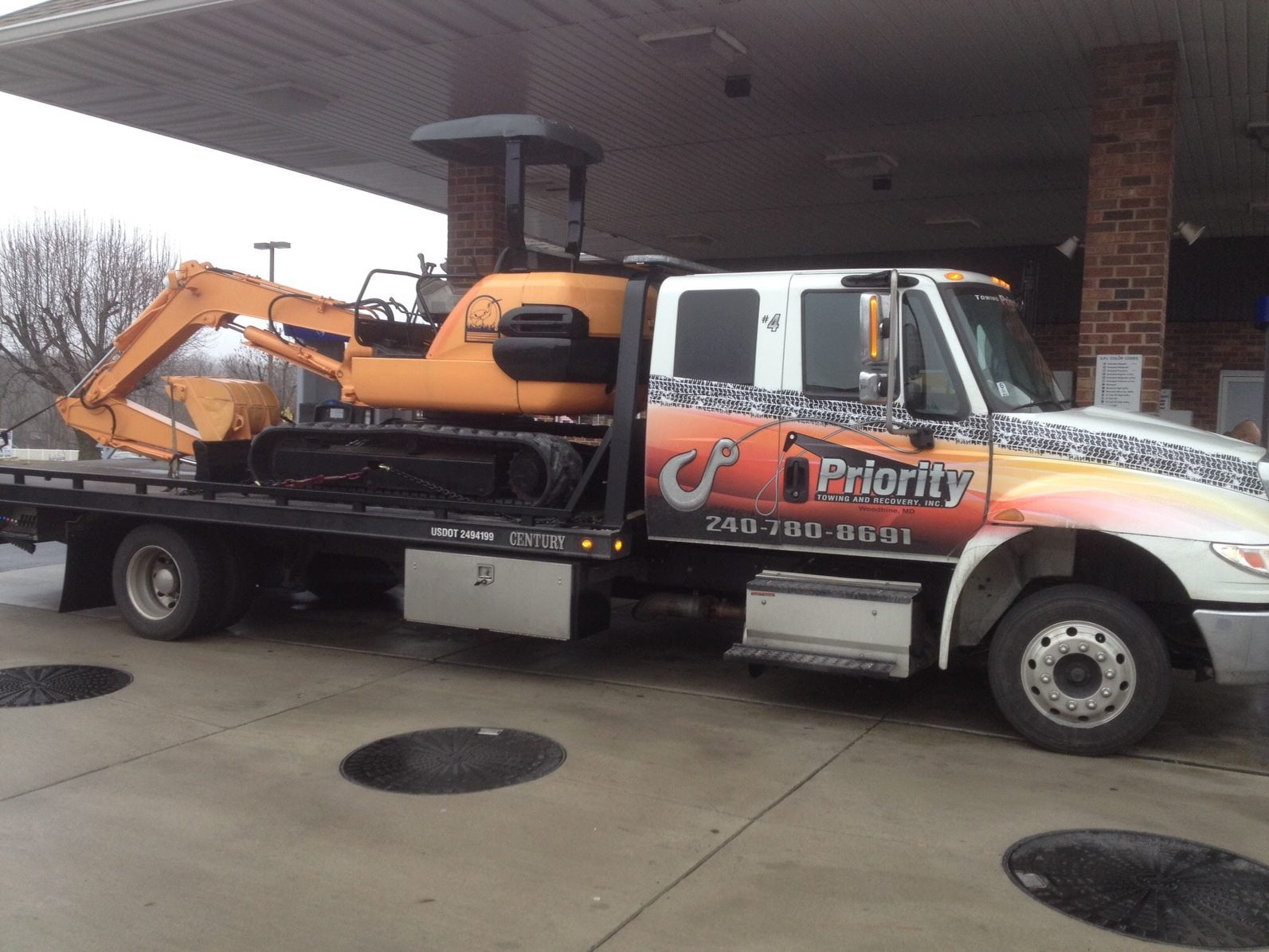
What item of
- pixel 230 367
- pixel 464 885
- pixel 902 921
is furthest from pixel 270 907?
pixel 230 367

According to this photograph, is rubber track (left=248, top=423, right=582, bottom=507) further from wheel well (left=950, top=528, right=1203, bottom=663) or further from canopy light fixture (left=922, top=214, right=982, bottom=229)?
canopy light fixture (left=922, top=214, right=982, bottom=229)

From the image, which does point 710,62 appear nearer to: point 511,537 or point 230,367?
point 511,537

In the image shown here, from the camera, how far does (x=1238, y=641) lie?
5.88 meters

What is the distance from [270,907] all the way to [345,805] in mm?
1096

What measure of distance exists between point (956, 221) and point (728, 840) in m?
13.1

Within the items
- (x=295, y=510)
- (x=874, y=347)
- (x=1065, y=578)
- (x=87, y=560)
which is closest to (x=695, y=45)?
(x=874, y=347)

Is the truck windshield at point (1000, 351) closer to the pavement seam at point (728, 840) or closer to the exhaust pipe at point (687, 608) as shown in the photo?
the pavement seam at point (728, 840)

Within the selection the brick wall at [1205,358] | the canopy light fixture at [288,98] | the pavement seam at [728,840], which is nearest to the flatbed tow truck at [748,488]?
the pavement seam at [728,840]

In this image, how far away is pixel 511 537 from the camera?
7.45 m

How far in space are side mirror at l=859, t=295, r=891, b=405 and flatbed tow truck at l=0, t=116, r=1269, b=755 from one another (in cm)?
2

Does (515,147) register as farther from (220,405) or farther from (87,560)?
(87,560)

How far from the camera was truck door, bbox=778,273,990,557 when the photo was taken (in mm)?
6465

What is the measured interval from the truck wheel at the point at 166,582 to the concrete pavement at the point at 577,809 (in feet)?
1.48

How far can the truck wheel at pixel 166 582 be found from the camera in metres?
8.83
